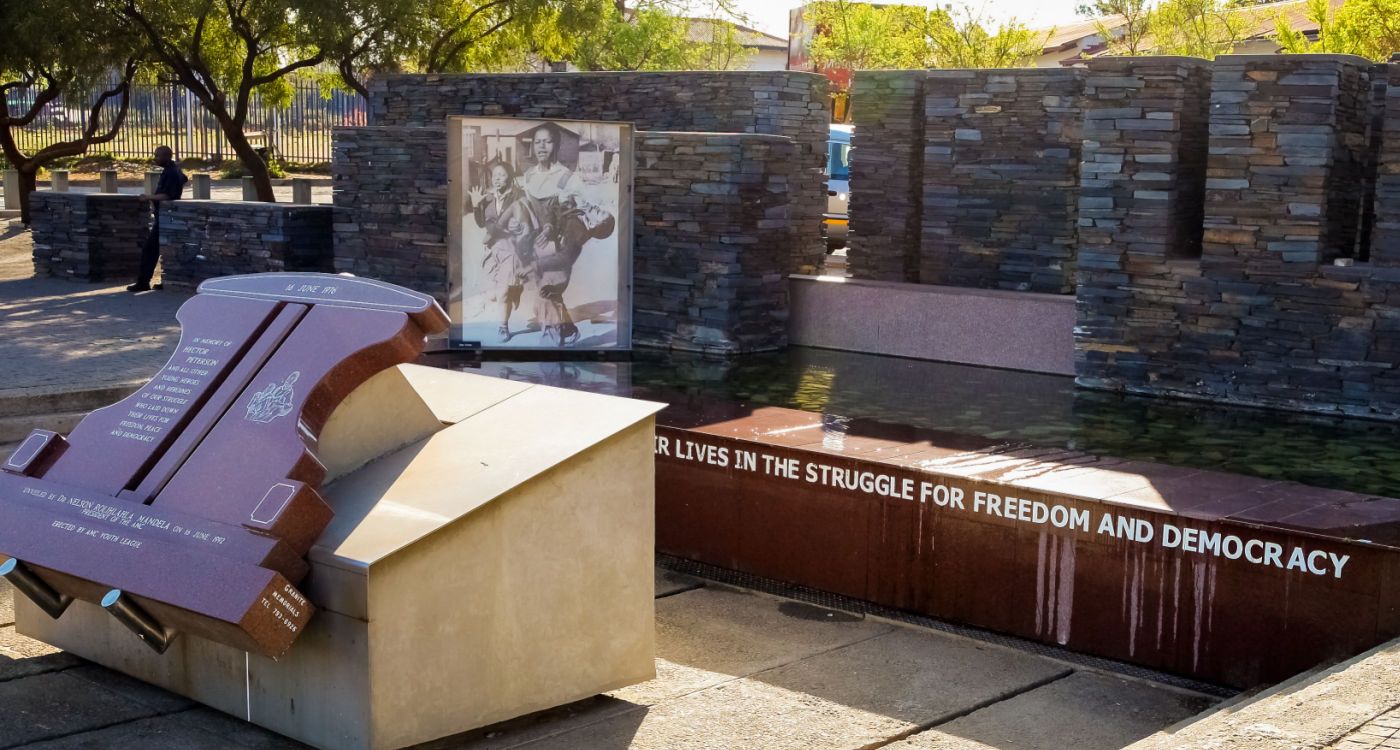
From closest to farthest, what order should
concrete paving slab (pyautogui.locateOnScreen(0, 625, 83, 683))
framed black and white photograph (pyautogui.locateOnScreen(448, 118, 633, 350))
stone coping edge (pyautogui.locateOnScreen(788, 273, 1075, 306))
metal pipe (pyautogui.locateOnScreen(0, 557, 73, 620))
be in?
metal pipe (pyautogui.locateOnScreen(0, 557, 73, 620)) → concrete paving slab (pyautogui.locateOnScreen(0, 625, 83, 683)) → stone coping edge (pyautogui.locateOnScreen(788, 273, 1075, 306)) → framed black and white photograph (pyautogui.locateOnScreen(448, 118, 633, 350))

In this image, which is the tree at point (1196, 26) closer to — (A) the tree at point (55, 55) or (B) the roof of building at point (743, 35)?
(B) the roof of building at point (743, 35)

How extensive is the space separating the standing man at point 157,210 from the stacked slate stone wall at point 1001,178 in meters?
8.67

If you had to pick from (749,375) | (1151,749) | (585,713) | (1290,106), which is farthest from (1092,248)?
(1151,749)

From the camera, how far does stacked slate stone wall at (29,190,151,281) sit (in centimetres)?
1766

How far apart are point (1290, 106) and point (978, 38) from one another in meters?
26.6

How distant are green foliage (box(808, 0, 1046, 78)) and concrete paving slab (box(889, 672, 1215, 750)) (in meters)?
21.5

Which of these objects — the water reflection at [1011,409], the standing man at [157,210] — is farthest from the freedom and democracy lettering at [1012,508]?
the standing man at [157,210]

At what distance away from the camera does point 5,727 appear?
215 inches

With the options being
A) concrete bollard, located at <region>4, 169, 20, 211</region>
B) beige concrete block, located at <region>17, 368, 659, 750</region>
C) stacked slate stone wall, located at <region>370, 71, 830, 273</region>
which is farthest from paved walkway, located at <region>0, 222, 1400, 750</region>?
concrete bollard, located at <region>4, 169, 20, 211</region>

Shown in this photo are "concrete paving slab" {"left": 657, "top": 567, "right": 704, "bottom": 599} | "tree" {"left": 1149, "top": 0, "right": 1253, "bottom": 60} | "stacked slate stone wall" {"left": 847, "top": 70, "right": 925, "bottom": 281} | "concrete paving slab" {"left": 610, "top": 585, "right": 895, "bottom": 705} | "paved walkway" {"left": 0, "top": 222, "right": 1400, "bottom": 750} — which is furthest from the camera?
"tree" {"left": 1149, "top": 0, "right": 1253, "bottom": 60}

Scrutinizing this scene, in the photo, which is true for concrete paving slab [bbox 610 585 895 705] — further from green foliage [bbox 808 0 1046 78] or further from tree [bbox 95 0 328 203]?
green foliage [bbox 808 0 1046 78]

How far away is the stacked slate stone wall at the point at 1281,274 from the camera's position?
31.7 ft

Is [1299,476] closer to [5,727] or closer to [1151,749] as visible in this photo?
[1151,749]

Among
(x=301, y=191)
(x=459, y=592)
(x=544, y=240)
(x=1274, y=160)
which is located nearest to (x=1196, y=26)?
(x=301, y=191)
